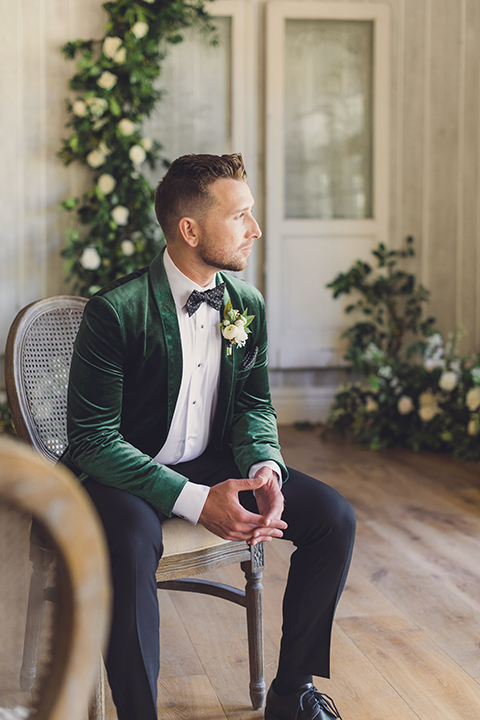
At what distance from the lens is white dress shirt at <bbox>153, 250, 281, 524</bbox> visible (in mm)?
1450

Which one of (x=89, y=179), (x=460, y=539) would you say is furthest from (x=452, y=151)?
(x=460, y=539)

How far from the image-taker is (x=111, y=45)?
4.01 m

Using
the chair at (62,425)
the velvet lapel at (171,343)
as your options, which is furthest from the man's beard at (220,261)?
the chair at (62,425)

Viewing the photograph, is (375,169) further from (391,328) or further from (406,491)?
(406,491)

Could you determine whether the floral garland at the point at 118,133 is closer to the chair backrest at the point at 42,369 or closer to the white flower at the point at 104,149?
the white flower at the point at 104,149

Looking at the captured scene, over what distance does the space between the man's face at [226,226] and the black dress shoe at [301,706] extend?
0.84m

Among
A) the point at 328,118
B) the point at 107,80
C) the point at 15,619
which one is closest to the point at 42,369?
the point at 15,619

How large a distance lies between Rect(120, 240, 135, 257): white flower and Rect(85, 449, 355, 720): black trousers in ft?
8.92

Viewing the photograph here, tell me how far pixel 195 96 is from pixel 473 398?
97.2 inches

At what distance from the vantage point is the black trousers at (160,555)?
1.13 meters

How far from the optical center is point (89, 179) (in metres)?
4.33

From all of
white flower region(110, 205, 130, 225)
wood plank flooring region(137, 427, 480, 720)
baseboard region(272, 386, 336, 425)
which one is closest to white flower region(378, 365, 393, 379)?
baseboard region(272, 386, 336, 425)

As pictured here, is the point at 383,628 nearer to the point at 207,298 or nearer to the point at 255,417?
the point at 255,417

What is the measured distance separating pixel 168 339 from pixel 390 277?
132 inches
